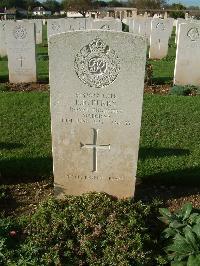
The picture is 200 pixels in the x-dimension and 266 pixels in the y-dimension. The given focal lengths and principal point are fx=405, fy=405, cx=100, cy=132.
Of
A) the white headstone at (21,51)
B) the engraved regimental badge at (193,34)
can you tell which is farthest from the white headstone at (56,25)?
the engraved regimental badge at (193,34)

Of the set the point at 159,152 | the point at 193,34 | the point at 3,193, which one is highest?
the point at 193,34

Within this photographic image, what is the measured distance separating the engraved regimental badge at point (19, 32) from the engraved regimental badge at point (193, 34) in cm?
427

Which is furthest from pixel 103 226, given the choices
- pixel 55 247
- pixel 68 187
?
pixel 68 187

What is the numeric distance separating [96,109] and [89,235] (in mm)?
1313

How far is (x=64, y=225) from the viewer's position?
407cm

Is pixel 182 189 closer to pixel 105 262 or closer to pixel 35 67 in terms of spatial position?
pixel 105 262

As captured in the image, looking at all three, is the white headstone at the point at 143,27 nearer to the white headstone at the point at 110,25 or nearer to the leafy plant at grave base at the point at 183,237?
the white headstone at the point at 110,25

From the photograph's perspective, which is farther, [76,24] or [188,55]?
[76,24]

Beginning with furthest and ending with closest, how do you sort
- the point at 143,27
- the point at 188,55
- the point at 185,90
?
1. the point at 143,27
2. the point at 188,55
3. the point at 185,90

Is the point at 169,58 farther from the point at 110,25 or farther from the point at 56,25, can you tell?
the point at 56,25

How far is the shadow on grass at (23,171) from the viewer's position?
217 inches

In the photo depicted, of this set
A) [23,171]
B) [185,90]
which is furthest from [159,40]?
[23,171]

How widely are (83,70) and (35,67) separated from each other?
→ 7356 millimetres

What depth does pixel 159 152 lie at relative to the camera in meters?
6.12
